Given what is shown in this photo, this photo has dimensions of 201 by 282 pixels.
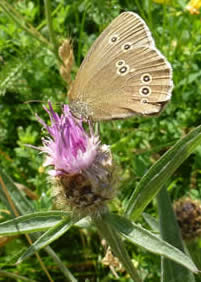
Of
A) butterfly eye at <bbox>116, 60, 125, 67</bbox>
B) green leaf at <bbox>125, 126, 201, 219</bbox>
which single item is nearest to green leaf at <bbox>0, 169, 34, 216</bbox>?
green leaf at <bbox>125, 126, 201, 219</bbox>

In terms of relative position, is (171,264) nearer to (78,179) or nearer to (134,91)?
(78,179)

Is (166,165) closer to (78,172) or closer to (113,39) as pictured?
(78,172)

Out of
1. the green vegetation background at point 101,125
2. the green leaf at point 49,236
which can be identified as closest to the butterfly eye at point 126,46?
the green vegetation background at point 101,125

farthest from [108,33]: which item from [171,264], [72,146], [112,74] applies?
[171,264]

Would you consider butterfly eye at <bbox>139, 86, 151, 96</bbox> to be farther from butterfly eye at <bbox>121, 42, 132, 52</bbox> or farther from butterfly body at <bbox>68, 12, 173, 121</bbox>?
butterfly eye at <bbox>121, 42, 132, 52</bbox>

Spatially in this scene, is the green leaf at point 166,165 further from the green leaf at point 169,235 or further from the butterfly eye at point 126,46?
the butterfly eye at point 126,46

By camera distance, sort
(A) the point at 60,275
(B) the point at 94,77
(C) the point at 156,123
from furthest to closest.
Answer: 1. (C) the point at 156,123
2. (A) the point at 60,275
3. (B) the point at 94,77

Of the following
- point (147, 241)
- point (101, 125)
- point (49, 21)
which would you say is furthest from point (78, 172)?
point (49, 21)
